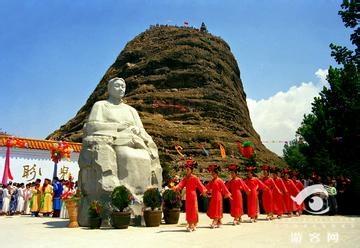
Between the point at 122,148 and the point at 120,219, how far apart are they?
2.06 meters

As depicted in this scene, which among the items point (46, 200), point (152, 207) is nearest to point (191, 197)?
point (152, 207)

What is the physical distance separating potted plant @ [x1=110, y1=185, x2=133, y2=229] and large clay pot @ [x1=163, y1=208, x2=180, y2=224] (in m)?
1.76

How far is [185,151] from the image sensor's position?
129 feet

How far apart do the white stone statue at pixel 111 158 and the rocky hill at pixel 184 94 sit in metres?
24.2

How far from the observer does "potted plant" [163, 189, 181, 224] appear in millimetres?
11797

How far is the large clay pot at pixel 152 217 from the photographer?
1082 cm

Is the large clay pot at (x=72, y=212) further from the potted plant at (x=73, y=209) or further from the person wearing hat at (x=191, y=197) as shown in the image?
the person wearing hat at (x=191, y=197)

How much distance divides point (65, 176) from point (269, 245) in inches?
681

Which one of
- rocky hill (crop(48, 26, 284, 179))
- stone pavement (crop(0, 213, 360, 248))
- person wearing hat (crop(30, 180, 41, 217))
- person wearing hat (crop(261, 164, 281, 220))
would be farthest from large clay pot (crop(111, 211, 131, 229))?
rocky hill (crop(48, 26, 284, 179))

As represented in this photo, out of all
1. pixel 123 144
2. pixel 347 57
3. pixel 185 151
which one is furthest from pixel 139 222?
pixel 185 151

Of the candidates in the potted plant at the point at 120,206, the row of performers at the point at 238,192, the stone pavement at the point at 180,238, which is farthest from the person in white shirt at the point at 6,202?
the row of performers at the point at 238,192

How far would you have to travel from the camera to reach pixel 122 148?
11.4 meters

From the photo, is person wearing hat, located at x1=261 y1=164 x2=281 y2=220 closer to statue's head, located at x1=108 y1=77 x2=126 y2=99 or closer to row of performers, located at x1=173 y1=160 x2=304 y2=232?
row of performers, located at x1=173 y1=160 x2=304 y2=232

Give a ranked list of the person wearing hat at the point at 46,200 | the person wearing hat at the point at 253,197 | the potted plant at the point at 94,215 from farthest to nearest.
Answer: the person wearing hat at the point at 46,200
the person wearing hat at the point at 253,197
the potted plant at the point at 94,215
